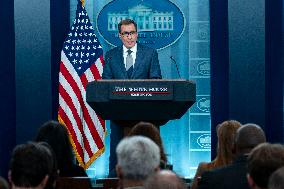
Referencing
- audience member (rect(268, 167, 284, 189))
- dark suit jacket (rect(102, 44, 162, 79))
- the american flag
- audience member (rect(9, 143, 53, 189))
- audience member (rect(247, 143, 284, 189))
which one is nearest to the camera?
audience member (rect(268, 167, 284, 189))

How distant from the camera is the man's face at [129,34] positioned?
6332 millimetres

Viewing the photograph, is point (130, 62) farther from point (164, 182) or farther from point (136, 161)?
point (164, 182)

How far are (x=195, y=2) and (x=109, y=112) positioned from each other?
3156mm

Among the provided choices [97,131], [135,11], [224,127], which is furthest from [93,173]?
[224,127]

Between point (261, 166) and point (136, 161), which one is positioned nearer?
point (261, 166)

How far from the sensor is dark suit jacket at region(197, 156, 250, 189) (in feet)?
11.5

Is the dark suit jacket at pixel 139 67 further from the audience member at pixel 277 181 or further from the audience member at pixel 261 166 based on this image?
the audience member at pixel 277 181

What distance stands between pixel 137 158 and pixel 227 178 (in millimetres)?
706

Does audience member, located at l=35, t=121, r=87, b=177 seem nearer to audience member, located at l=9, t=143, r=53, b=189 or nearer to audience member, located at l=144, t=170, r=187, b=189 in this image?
audience member, located at l=9, t=143, r=53, b=189

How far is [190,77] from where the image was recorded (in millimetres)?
8352

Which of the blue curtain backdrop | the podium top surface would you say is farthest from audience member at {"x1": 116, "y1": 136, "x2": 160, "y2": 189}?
the blue curtain backdrop

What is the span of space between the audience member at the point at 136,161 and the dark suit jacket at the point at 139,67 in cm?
326

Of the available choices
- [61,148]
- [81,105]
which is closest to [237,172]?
[61,148]

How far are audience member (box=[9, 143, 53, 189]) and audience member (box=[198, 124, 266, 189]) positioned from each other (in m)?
0.94
